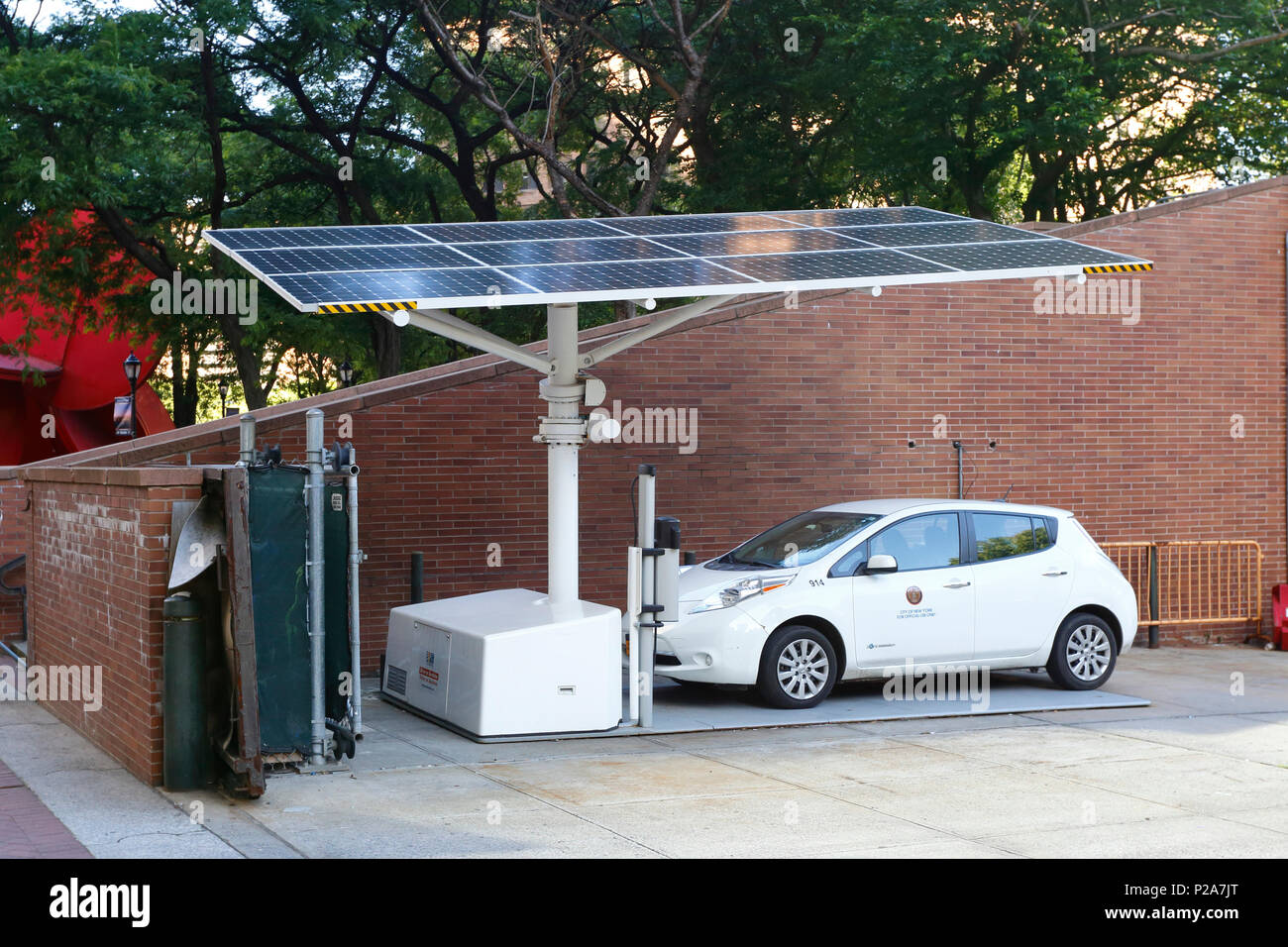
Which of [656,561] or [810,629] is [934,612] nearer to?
[810,629]

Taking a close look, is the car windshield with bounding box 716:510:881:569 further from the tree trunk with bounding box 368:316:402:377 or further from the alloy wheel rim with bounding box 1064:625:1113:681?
the tree trunk with bounding box 368:316:402:377

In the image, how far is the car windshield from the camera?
1123cm

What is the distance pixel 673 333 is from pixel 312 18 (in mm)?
11864

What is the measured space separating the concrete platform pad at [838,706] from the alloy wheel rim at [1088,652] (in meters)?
0.19

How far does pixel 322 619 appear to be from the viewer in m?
8.67

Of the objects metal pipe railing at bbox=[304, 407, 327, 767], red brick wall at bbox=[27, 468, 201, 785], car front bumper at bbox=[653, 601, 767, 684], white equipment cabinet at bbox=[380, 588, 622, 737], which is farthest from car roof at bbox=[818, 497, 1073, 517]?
red brick wall at bbox=[27, 468, 201, 785]

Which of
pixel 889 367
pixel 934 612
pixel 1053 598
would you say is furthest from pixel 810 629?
pixel 889 367

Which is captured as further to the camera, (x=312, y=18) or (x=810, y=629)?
(x=312, y=18)

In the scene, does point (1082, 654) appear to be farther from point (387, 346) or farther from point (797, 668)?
point (387, 346)

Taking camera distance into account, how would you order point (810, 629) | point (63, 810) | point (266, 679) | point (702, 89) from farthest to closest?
point (702, 89)
point (810, 629)
point (266, 679)
point (63, 810)

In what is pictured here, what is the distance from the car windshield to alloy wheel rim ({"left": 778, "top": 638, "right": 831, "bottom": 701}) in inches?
26.4

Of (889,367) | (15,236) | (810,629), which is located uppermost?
(15,236)

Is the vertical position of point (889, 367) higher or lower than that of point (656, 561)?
higher
